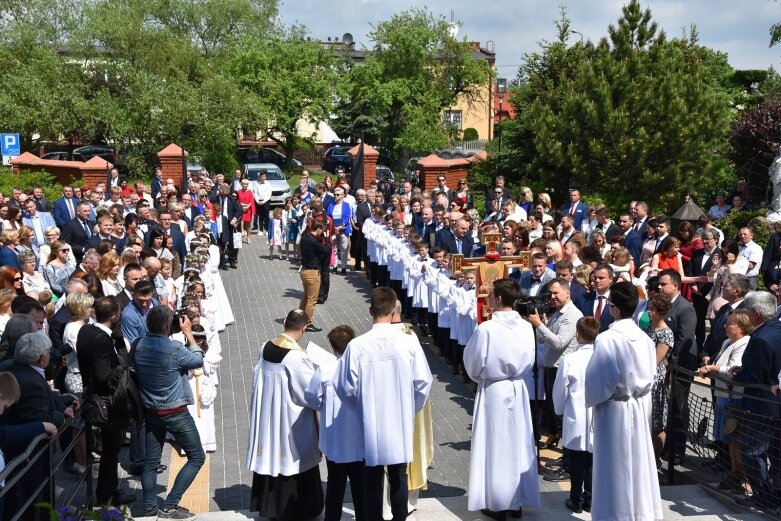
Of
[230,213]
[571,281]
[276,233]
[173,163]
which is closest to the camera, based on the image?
[571,281]

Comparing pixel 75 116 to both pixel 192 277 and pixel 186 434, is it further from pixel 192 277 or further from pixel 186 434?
pixel 186 434

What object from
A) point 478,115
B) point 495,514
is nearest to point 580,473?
point 495,514

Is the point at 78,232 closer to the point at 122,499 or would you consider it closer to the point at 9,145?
the point at 9,145

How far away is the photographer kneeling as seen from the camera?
7.69 m

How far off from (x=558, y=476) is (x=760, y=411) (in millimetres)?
2009

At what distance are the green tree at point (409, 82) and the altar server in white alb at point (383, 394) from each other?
42901 millimetres

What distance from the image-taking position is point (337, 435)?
7457mm

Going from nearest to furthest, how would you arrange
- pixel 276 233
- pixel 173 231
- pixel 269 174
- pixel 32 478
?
pixel 32 478 < pixel 173 231 < pixel 276 233 < pixel 269 174

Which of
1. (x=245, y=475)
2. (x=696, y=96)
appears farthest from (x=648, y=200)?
(x=245, y=475)

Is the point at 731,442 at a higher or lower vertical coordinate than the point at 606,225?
lower

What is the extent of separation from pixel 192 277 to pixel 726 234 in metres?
10.3

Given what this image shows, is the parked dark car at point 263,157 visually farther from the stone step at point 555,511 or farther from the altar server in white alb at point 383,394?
the altar server in white alb at point 383,394

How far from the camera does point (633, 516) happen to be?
7422mm

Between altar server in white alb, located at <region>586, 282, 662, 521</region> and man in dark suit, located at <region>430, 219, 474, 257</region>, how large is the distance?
7893 millimetres
